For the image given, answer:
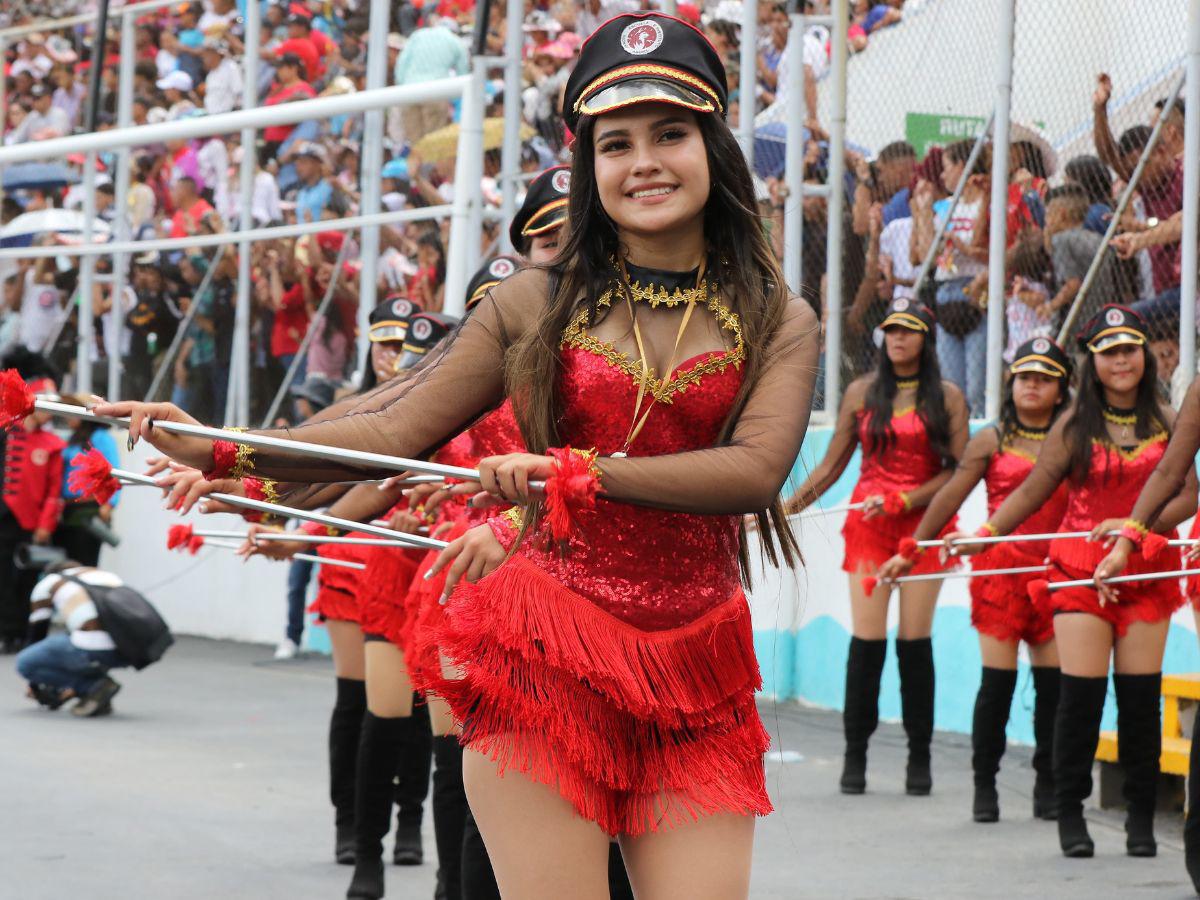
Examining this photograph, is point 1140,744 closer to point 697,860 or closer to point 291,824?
point 291,824

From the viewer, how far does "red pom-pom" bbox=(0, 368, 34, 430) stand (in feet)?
10.0

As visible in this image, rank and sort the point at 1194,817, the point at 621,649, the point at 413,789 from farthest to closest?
the point at 413,789 < the point at 1194,817 < the point at 621,649

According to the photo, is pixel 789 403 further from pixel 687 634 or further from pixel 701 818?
pixel 701 818

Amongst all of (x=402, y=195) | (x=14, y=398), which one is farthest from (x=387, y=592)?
(x=402, y=195)

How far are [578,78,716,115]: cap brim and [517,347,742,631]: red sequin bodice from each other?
43 cm

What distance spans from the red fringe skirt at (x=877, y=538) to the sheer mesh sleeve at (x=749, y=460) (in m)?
5.63

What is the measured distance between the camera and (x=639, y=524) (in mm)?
3221

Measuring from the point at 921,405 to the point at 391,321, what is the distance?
2.86m

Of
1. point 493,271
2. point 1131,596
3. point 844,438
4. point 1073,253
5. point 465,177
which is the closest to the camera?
point 493,271

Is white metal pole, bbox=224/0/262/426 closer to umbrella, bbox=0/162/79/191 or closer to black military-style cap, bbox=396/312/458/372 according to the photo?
umbrella, bbox=0/162/79/191

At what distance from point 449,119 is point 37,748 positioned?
4788 mm

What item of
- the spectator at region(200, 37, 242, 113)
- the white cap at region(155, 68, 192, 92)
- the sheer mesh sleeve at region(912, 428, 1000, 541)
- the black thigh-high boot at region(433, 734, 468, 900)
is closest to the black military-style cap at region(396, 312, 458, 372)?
the black thigh-high boot at region(433, 734, 468, 900)

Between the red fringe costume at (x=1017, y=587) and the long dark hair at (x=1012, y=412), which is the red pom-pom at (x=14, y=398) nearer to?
the red fringe costume at (x=1017, y=587)

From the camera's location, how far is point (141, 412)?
298 cm
